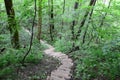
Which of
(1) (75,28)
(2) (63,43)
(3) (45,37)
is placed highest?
(1) (75,28)

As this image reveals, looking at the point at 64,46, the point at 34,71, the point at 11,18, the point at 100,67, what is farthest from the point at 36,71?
the point at 64,46

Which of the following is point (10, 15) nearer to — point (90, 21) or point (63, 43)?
point (90, 21)

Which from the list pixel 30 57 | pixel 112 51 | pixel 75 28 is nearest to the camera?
pixel 112 51

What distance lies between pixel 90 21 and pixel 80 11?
1352 mm

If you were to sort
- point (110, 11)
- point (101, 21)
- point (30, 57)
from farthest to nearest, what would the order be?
point (101, 21), point (110, 11), point (30, 57)

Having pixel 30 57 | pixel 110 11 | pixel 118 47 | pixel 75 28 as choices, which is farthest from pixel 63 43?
pixel 118 47

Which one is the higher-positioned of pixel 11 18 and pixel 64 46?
pixel 11 18

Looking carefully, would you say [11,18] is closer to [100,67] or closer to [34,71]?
[34,71]

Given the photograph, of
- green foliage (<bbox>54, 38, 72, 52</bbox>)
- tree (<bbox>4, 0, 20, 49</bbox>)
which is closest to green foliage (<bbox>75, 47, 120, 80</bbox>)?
tree (<bbox>4, 0, 20, 49</bbox>)

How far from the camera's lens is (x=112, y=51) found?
677 centimetres

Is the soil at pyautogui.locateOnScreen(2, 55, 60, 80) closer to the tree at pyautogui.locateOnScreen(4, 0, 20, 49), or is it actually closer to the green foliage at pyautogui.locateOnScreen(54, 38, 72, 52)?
the tree at pyautogui.locateOnScreen(4, 0, 20, 49)

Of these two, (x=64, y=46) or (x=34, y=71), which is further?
(x=64, y=46)

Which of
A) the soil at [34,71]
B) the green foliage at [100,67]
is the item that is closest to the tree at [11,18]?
the soil at [34,71]

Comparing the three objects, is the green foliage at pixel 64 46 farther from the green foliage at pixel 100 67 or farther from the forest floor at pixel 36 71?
the green foliage at pixel 100 67
